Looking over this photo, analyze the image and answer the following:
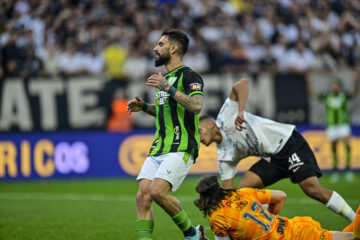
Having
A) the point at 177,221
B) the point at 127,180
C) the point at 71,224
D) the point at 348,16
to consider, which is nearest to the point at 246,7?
the point at 348,16

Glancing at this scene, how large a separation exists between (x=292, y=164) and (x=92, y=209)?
15.9ft

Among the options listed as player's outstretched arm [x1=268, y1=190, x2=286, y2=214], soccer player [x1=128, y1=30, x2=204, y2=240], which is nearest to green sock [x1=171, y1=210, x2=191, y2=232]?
soccer player [x1=128, y1=30, x2=204, y2=240]

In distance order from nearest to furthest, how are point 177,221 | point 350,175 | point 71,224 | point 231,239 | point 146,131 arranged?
point 231,239, point 177,221, point 71,224, point 350,175, point 146,131

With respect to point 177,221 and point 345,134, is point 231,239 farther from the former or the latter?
point 345,134

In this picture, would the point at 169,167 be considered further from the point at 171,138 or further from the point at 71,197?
the point at 71,197

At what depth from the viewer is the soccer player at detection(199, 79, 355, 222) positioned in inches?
265

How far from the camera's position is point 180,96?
226 inches

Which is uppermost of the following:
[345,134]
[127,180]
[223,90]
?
[223,90]

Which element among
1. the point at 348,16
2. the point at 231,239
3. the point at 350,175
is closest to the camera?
the point at 231,239

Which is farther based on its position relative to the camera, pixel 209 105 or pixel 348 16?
pixel 348 16

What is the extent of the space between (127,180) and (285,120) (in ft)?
16.3

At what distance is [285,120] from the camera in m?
15.9

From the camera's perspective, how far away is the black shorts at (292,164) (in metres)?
6.66

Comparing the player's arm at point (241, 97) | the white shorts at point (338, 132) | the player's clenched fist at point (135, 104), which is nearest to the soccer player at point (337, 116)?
the white shorts at point (338, 132)
